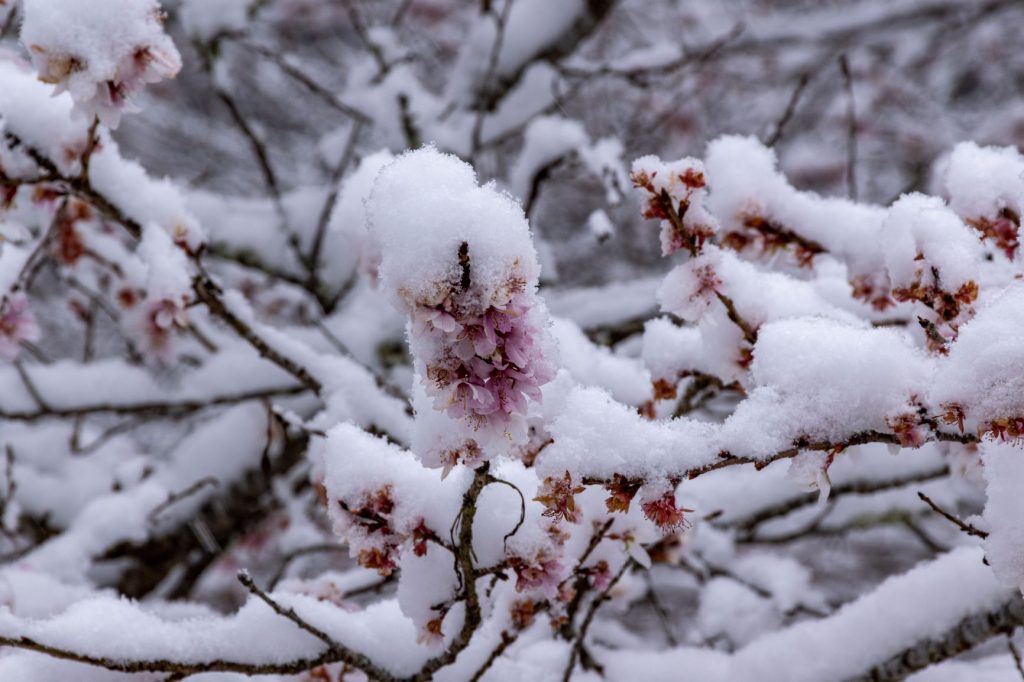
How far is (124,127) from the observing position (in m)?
4.96

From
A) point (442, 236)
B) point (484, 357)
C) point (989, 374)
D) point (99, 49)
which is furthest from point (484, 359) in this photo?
point (99, 49)

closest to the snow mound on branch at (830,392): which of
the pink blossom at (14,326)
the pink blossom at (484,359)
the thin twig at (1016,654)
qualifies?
the pink blossom at (484,359)

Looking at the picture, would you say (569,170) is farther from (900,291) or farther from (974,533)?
(974,533)

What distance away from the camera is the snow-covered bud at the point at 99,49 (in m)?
1.07

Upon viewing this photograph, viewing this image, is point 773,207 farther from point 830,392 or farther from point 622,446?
point 622,446

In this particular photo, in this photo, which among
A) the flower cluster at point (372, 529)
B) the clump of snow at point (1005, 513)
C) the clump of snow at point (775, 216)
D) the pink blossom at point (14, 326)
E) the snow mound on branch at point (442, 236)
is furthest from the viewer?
the pink blossom at point (14, 326)

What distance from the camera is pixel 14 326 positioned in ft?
5.03

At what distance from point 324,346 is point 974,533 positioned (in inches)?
59.6

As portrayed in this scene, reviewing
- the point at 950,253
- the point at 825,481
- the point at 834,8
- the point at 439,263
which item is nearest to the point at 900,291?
the point at 950,253

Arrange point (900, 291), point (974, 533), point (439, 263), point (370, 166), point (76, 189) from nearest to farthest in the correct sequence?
1. point (439, 263)
2. point (974, 533)
3. point (900, 291)
4. point (76, 189)
5. point (370, 166)

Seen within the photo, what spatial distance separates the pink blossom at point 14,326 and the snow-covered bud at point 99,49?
0.56 m

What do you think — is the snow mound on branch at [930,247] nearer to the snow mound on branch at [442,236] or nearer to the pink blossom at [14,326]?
the snow mound on branch at [442,236]

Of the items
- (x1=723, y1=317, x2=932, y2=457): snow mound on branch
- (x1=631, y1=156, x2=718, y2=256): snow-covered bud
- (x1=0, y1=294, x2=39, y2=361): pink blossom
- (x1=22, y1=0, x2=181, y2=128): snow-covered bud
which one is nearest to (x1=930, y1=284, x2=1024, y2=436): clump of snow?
(x1=723, y1=317, x2=932, y2=457): snow mound on branch

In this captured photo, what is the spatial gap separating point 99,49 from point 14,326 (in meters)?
0.70
